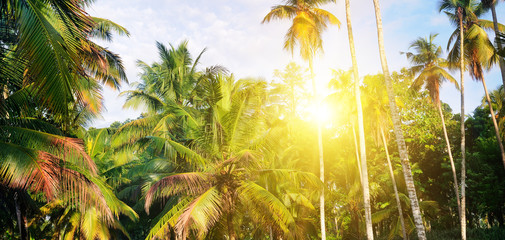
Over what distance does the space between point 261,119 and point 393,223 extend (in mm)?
17085

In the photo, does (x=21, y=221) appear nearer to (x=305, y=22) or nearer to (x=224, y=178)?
(x=224, y=178)

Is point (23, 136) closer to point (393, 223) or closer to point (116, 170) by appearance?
point (116, 170)

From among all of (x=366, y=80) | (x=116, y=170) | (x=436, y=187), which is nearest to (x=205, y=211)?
(x=116, y=170)

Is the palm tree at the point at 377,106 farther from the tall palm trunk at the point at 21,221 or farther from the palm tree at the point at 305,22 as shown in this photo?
the tall palm trunk at the point at 21,221

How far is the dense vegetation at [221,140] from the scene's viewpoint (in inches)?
248

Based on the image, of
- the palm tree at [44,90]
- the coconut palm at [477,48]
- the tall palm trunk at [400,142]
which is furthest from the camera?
the coconut palm at [477,48]

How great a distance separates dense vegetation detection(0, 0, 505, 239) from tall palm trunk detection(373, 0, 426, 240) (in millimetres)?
61

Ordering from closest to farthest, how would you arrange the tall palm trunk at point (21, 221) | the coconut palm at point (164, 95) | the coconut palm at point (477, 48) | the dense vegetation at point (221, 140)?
1. the dense vegetation at point (221, 140)
2. the tall palm trunk at point (21, 221)
3. the coconut palm at point (477, 48)
4. the coconut palm at point (164, 95)

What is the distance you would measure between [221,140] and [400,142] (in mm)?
6337

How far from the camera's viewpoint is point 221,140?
12508 millimetres

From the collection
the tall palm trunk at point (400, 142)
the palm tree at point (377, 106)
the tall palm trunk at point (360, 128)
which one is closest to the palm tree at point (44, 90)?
the tall palm trunk at point (400, 142)

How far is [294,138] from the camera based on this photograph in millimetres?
24953

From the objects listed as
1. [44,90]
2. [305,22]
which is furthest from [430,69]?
[44,90]

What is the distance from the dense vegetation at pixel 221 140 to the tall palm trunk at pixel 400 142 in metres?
0.06
